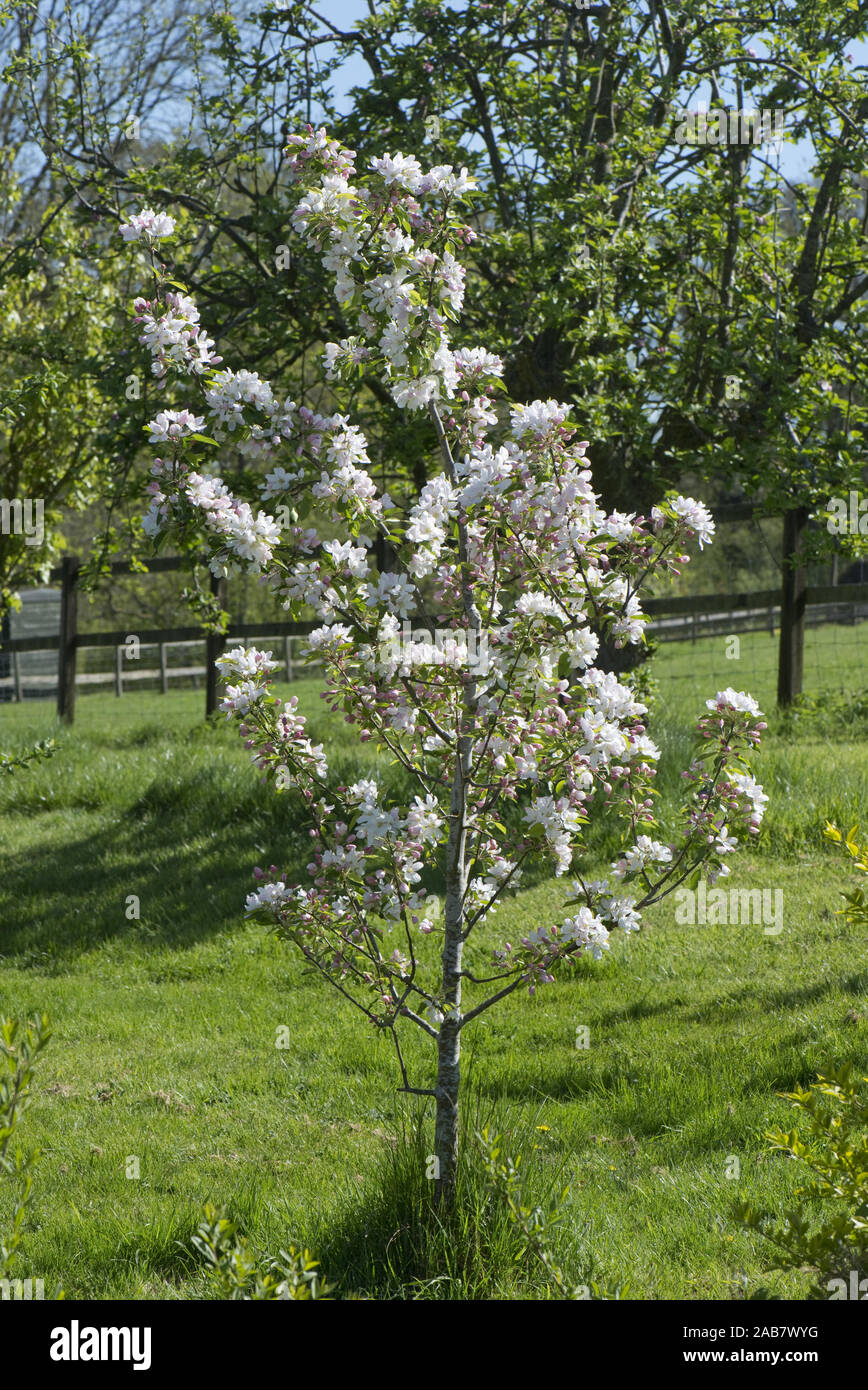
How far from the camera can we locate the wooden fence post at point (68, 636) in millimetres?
12875

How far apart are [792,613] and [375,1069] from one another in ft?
20.2

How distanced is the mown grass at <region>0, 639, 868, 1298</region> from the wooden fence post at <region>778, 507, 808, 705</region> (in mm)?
863

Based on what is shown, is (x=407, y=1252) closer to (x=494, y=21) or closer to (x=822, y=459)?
(x=822, y=459)

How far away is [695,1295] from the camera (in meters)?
3.36

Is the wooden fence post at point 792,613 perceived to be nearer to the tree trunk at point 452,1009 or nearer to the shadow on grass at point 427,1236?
the tree trunk at point 452,1009

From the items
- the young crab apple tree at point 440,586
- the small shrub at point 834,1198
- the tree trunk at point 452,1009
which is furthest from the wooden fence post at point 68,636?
the small shrub at point 834,1198

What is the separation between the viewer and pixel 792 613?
9977mm

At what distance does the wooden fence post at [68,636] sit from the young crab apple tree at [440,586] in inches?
376

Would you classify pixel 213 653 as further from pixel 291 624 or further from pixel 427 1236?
pixel 427 1236

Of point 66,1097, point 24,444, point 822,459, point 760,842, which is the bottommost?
point 66,1097

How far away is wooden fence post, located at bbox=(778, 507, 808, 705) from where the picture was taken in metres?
9.77

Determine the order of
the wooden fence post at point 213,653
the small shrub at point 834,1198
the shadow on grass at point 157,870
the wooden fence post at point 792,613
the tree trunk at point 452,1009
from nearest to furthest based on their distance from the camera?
the small shrub at point 834,1198, the tree trunk at point 452,1009, the shadow on grass at point 157,870, the wooden fence post at point 792,613, the wooden fence post at point 213,653
